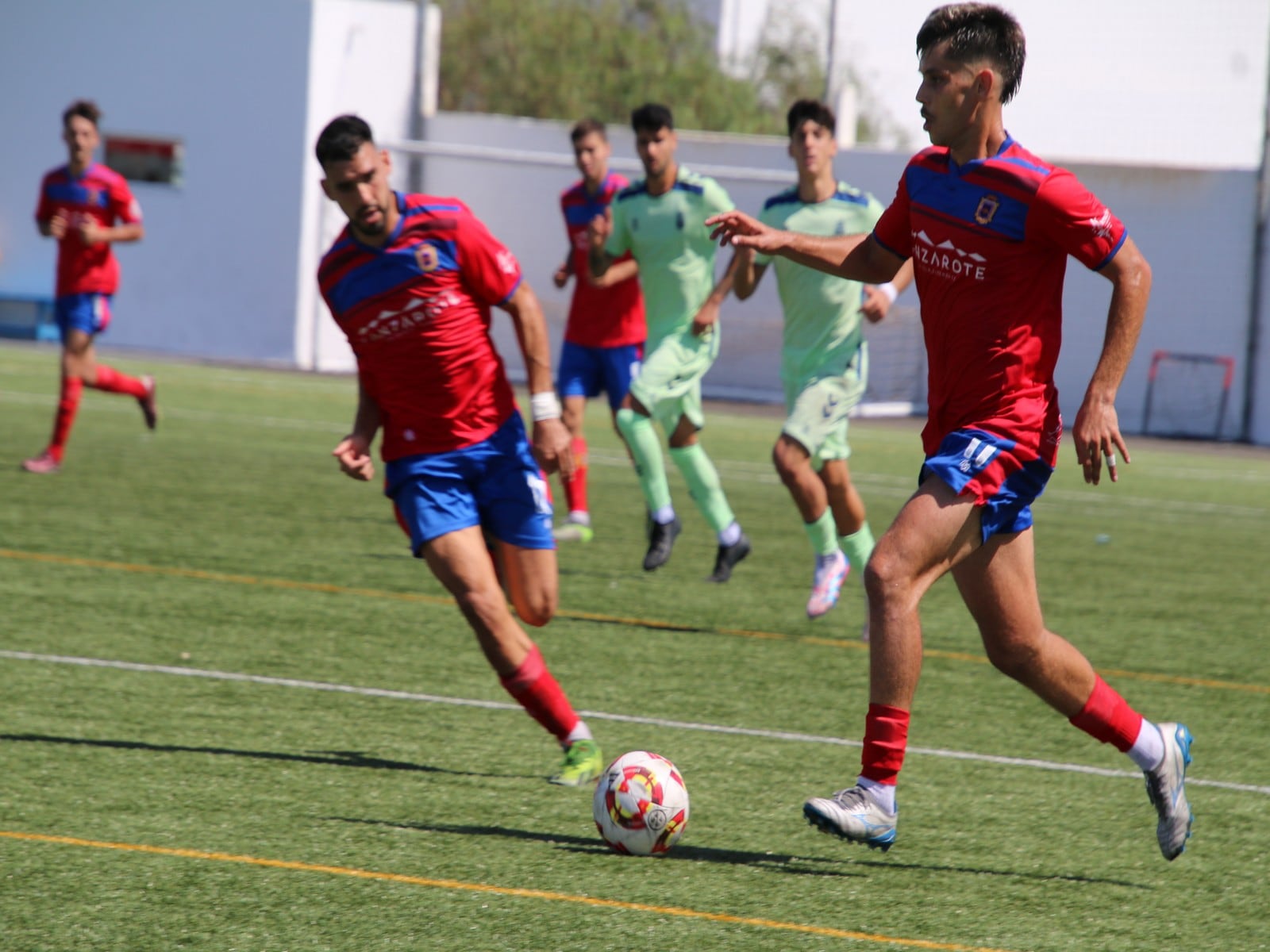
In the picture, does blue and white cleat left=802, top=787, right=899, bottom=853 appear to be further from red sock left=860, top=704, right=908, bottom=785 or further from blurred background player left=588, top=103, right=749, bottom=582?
blurred background player left=588, top=103, right=749, bottom=582

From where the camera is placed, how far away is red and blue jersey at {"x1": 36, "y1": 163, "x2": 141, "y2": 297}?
1262 cm

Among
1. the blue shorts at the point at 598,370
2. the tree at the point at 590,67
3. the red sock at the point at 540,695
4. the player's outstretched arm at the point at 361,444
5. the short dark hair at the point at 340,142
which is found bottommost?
the red sock at the point at 540,695

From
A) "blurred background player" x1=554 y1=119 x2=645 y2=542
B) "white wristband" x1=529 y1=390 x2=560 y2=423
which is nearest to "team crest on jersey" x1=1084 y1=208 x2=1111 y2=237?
"white wristband" x1=529 y1=390 x2=560 y2=423

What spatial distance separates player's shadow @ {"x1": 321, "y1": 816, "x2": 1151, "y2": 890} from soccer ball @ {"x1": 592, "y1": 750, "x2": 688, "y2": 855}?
5 centimetres

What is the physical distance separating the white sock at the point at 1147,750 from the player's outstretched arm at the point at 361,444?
2250mm

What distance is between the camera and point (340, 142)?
5184 mm

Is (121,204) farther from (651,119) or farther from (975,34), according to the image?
(975,34)

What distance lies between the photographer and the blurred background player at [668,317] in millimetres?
9602

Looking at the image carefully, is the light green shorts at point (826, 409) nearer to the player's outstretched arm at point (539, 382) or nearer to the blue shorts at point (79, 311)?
the player's outstretched arm at point (539, 382)

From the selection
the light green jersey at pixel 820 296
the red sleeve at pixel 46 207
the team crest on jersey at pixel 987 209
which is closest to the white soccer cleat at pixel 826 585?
the light green jersey at pixel 820 296

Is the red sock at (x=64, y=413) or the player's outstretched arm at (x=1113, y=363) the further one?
the red sock at (x=64, y=413)

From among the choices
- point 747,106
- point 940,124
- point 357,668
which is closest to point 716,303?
point 357,668

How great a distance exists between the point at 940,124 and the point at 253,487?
9035 millimetres

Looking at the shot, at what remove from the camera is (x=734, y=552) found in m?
9.68
